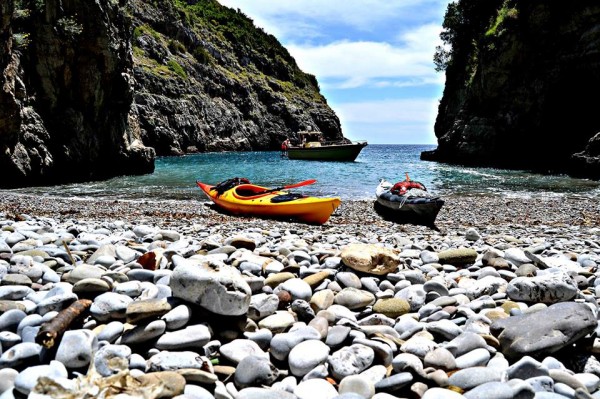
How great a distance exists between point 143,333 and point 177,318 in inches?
10.4

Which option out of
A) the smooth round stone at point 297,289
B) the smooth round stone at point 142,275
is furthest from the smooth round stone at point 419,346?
the smooth round stone at point 142,275

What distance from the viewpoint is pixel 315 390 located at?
103 inches

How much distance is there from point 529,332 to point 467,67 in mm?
53966

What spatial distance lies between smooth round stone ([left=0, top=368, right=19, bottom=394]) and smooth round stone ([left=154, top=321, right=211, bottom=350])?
0.83m

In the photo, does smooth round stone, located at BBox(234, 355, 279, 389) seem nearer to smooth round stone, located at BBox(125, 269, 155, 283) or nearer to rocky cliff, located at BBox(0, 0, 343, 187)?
smooth round stone, located at BBox(125, 269, 155, 283)

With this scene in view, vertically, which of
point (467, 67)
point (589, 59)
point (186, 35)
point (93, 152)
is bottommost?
point (93, 152)

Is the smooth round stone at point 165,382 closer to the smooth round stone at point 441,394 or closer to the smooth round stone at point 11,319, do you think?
the smooth round stone at point 11,319

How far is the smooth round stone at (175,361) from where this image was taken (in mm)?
2709

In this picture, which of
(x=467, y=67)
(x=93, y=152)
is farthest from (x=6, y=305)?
(x=467, y=67)

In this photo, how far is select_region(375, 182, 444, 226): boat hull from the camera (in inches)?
486

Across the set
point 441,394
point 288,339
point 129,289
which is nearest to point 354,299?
point 288,339

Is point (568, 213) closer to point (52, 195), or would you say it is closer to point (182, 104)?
point (52, 195)

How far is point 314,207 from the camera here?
464 inches

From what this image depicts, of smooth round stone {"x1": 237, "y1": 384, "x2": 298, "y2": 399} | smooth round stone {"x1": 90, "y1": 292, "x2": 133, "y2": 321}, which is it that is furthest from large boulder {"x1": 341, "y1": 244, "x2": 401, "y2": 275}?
smooth round stone {"x1": 90, "y1": 292, "x2": 133, "y2": 321}
